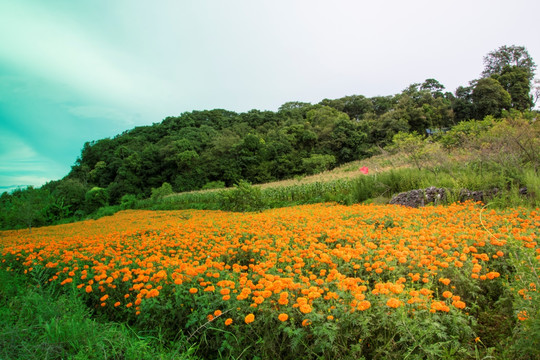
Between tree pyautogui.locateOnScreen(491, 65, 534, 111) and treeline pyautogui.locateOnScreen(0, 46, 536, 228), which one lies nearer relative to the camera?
treeline pyautogui.locateOnScreen(0, 46, 536, 228)

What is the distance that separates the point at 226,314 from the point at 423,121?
47084 millimetres

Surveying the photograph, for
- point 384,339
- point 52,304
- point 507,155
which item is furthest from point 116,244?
point 507,155

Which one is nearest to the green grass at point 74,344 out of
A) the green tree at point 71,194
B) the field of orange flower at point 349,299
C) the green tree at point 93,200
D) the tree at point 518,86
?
the field of orange flower at point 349,299

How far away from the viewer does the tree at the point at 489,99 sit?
1581 inches

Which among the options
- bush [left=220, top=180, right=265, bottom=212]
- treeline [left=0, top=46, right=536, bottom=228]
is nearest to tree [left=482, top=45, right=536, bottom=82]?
treeline [left=0, top=46, right=536, bottom=228]

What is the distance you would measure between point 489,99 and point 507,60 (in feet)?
63.3

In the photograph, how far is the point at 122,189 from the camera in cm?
3997

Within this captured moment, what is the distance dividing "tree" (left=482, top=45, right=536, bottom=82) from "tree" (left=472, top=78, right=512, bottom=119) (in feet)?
35.6

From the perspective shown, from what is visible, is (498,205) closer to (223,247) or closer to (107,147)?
(223,247)

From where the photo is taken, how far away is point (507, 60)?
50781 mm

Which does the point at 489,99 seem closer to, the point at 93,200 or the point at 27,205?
the point at 27,205

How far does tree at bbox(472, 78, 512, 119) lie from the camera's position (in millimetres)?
40156

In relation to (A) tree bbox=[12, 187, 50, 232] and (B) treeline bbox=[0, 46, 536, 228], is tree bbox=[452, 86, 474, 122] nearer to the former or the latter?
(B) treeline bbox=[0, 46, 536, 228]

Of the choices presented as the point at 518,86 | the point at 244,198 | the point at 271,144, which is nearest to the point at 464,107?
the point at 518,86
